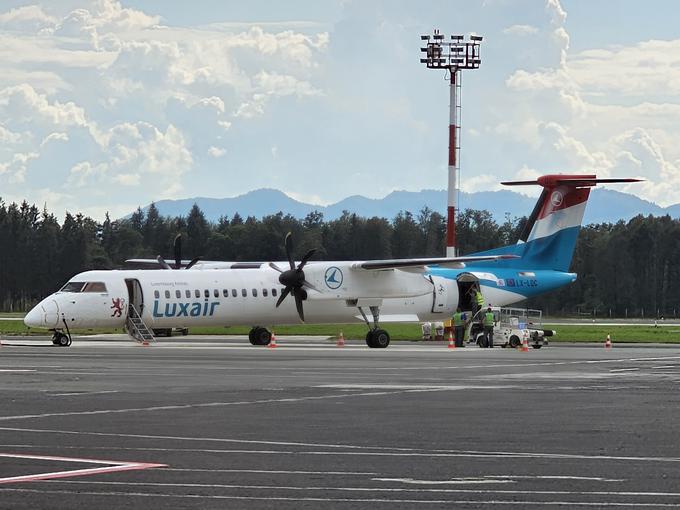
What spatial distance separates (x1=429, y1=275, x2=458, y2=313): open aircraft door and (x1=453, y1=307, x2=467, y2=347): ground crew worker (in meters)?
1.82

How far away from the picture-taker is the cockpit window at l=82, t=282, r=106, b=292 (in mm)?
43844

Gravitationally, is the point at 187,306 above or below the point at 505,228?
below

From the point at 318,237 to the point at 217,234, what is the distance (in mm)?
14289

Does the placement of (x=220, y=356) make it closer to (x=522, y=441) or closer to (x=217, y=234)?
(x=522, y=441)

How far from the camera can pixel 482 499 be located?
10.4m

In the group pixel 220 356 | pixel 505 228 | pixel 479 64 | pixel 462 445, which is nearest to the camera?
pixel 462 445

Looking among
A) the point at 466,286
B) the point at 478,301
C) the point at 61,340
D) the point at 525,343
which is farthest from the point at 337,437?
the point at 466,286

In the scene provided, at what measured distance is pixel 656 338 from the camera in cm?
5412

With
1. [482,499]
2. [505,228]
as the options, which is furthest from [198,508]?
[505,228]

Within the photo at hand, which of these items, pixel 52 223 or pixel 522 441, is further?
pixel 52 223

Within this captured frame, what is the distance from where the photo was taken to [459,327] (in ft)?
150

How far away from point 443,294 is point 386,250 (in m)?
73.5

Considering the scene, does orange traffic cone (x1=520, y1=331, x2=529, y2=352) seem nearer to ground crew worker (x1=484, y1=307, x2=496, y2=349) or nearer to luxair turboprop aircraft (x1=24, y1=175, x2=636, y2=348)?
ground crew worker (x1=484, y1=307, x2=496, y2=349)

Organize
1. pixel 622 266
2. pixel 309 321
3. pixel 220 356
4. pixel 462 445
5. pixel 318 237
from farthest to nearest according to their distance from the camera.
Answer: pixel 622 266 < pixel 318 237 < pixel 309 321 < pixel 220 356 < pixel 462 445
